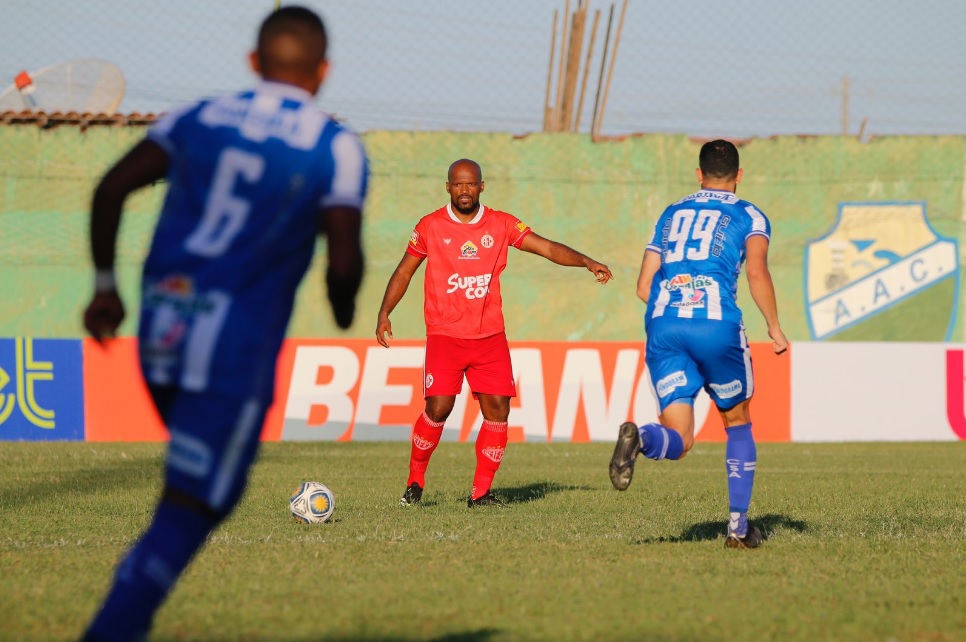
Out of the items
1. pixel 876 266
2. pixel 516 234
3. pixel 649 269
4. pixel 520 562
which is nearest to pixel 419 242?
pixel 516 234

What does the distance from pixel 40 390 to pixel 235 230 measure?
1521 cm

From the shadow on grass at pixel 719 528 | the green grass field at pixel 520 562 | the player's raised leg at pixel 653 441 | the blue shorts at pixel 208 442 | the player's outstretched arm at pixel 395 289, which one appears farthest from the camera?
the player's outstretched arm at pixel 395 289

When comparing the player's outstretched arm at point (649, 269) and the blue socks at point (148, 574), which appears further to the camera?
the player's outstretched arm at point (649, 269)

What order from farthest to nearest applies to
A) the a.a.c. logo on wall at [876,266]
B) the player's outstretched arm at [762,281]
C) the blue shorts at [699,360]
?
1. the a.a.c. logo on wall at [876,266]
2. the player's outstretched arm at [762,281]
3. the blue shorts at [699,360]

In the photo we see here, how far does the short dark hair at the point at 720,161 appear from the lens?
7.04 metres

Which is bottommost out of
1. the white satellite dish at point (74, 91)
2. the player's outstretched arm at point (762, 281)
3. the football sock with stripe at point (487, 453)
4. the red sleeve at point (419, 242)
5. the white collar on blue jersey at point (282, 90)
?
the football sock with stripe at point (487, 453)

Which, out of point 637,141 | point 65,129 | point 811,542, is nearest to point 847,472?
point 811,542

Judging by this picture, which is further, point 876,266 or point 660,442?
point 876,266

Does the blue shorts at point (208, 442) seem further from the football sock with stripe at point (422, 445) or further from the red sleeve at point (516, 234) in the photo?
the red sleeve at point (516, 234)

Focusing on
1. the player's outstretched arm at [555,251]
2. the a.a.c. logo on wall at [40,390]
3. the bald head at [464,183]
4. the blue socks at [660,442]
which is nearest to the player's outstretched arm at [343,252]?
the blue socks at [660,442]

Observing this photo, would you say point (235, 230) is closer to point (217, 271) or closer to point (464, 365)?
point (217, 271)

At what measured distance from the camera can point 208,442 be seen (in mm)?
3641

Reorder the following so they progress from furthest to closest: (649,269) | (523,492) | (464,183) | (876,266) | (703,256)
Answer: (876,266), (523,492), (464,183), (649,269), (703,256)

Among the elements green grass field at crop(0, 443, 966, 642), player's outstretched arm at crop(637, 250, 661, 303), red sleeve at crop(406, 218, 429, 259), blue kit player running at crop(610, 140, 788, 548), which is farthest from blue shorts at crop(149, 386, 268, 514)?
red sleeve at crop(406, 218, 429, 259)
